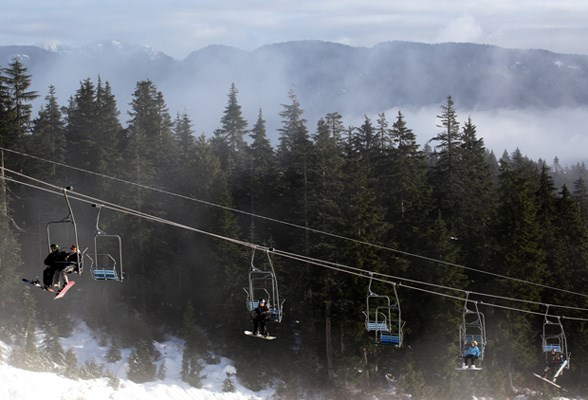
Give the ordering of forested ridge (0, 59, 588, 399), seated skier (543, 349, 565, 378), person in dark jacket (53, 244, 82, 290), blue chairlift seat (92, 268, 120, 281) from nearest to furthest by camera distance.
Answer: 1. person in dark jacket (53, 244, 82, 290)
2. blue chairlift seat (92, 268, 120, 281)
3. seated skier (543, 349, 565, 378)
4. forested ridge (0, 59, 588, 399)

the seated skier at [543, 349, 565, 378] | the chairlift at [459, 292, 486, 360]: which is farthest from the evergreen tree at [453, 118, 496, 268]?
the seated skier at [543, 349, 565, 378]

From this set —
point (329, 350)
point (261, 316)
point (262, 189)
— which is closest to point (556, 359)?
point (329, 350)

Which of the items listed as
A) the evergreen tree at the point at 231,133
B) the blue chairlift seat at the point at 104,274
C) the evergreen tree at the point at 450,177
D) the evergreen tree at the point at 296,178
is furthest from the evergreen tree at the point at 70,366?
the evergreen tree at the point at 231,133

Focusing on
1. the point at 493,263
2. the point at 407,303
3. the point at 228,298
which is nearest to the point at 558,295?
the point at 493,263

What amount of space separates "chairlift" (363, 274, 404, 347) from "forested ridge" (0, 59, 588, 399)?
3.89 ft

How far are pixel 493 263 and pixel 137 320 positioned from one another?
27.7 metres

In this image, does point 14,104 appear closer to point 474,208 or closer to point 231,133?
point 231,133

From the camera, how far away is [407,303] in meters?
54.5

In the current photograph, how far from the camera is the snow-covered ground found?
3834cm

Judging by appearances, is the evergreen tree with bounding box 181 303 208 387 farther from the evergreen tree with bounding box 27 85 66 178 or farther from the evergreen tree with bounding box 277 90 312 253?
the evergreen tree with bounding box 27 85 66 178

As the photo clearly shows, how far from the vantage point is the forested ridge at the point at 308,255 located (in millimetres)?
52000

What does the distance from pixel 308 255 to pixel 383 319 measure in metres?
6.88

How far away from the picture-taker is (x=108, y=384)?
1756 inches

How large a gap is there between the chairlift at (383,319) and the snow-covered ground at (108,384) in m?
9.67
